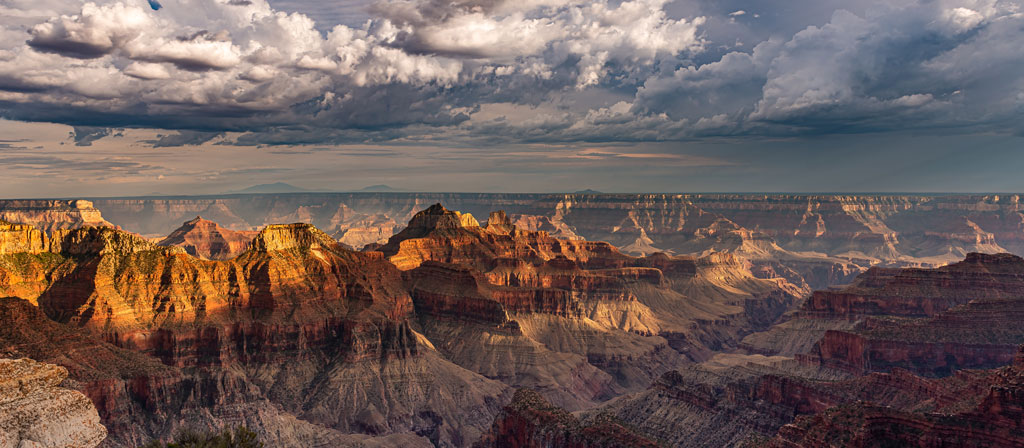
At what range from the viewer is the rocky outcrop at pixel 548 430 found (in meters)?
68.2

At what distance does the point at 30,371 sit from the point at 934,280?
517 ft

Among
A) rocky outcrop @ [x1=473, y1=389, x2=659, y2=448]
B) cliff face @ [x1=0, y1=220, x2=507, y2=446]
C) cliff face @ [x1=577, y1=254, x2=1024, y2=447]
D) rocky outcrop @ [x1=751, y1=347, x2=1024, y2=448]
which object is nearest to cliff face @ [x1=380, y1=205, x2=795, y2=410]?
cliff face @ [x1=0, y1=220, x2=507, y2=446]

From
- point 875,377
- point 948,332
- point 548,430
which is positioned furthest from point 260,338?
point 948,332

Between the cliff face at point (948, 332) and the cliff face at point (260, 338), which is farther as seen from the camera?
the cliff face at point (948, 332)

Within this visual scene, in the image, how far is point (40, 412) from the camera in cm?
5838

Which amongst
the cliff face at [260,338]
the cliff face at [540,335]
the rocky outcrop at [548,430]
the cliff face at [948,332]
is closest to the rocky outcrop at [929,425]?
the rocky outcrop at [548,430]

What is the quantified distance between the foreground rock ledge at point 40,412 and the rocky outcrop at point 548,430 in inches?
1567

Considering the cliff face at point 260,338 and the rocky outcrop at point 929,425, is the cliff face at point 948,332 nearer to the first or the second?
the rocky outcrop at point 929,425

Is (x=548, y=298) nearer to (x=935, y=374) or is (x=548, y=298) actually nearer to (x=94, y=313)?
(x=935, y=374)

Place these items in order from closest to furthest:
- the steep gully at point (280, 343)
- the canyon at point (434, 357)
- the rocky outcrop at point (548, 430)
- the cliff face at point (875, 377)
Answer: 1. the cliff face at point (875, 377)
2. the rocky outcrop at point (548, 430)
3. the canyon at point (434, 357)
4. the steep gully at point (280, 343)

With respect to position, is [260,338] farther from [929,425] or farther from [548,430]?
[929,425]

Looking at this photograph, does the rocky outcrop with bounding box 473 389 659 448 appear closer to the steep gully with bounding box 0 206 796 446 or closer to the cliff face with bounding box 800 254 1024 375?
the steep gully with bounding box 0 206 796 446

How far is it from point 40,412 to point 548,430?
146ft

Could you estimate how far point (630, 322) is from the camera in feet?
641
